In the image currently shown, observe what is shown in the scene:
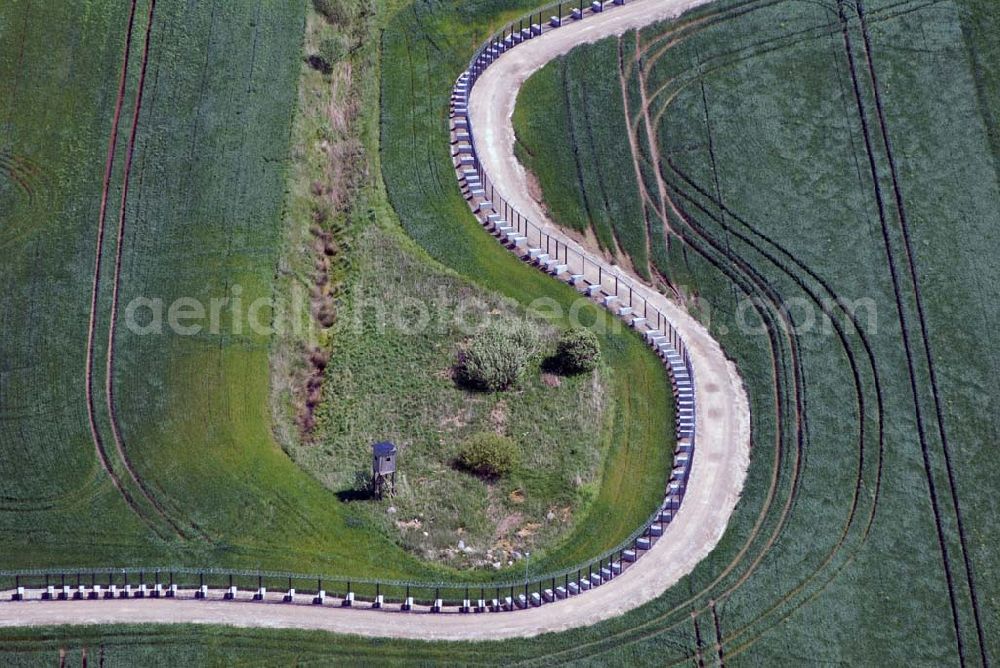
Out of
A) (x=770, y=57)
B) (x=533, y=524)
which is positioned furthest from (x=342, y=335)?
(x=770, y=57)

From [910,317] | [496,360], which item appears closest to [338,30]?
[496,360]

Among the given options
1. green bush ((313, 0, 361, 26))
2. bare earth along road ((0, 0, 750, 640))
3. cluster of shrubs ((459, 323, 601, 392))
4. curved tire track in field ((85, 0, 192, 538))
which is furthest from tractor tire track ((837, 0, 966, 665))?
curved tire track in field ((85, 0, 192, 538))

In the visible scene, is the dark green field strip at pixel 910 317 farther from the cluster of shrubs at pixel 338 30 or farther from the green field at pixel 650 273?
the cluster of shrubs at pixel 338 30

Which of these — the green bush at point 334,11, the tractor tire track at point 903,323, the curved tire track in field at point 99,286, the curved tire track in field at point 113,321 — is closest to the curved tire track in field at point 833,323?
the tractor tire track at point 903,323

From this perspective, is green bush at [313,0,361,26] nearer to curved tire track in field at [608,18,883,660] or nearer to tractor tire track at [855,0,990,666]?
curved tire track in field at [608,18,883,660]

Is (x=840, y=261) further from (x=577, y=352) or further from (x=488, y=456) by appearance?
(x=488, y=456)

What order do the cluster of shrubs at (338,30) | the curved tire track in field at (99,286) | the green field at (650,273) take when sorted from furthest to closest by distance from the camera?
the cluster of shrubs at (338,30) < the curved tire track in field at (99,286) < the green field at (650,273)
